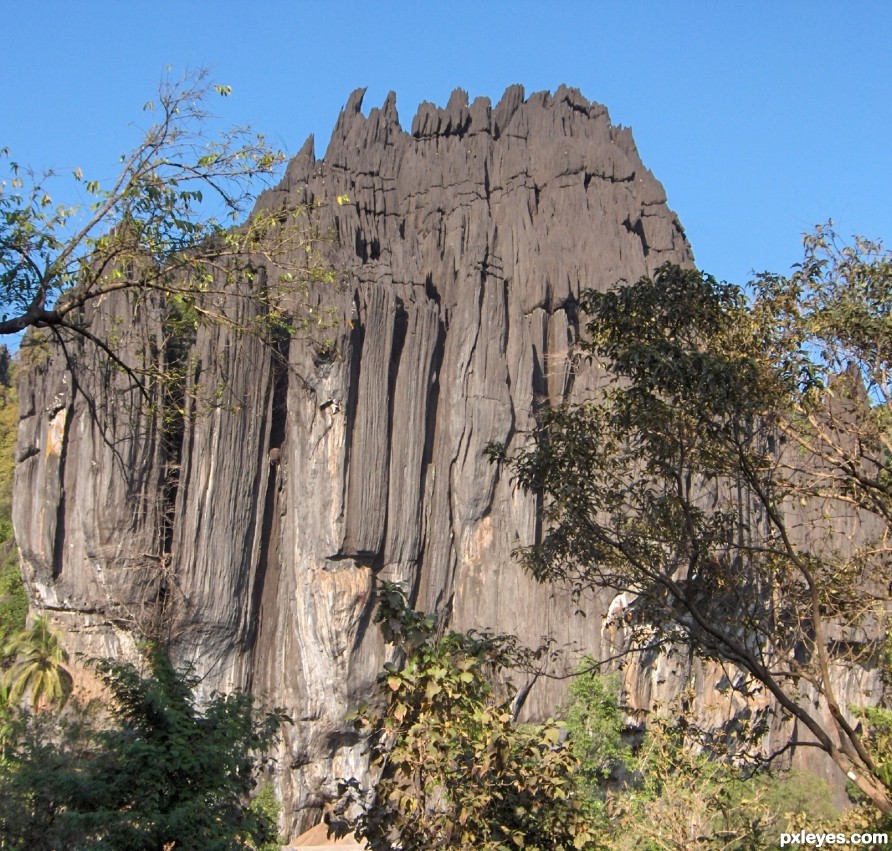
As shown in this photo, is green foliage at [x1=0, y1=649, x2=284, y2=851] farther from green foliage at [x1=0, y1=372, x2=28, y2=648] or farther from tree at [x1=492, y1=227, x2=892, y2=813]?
green foliage at [x1=0, y1=372, x2=28, y2=648]

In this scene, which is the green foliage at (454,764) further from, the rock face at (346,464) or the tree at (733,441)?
the rock face at (346,464)

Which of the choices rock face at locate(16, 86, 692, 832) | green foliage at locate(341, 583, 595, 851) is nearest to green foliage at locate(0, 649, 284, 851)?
green foliage at locate(341, 583, 595, 851)

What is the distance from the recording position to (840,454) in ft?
33.0

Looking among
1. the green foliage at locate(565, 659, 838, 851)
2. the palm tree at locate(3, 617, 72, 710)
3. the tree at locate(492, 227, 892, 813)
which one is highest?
the tree at locate(492, 227, 892, 813)

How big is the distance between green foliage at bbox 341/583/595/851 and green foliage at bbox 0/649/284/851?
133 cm

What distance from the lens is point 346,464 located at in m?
27.6

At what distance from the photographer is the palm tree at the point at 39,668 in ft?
81.2

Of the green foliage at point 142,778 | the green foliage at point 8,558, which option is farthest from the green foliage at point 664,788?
the green foliage at point 8,558

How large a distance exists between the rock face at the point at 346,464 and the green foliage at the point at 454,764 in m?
16.9

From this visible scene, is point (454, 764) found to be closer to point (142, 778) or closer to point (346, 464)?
point (142, 778)

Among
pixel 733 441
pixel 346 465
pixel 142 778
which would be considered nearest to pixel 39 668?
pixel 346 465

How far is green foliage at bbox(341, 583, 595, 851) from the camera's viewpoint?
23.7ft

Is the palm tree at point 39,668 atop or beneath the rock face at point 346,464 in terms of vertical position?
beneath

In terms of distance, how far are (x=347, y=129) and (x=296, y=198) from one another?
155 inches
